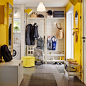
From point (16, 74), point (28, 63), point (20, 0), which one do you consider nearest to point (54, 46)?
point (28, 63)

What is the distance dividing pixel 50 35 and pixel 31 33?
99 centimetres

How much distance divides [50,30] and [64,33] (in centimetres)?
73

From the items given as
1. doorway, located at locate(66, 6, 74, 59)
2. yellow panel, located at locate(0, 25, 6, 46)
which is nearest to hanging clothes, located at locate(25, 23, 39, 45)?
doorway, located at locate(66, 6, 74, 59)

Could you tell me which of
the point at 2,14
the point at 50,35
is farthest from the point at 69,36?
the point at 2,14

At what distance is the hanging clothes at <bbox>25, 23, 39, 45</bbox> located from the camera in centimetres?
591

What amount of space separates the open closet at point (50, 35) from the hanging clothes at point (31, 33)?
0.24 m

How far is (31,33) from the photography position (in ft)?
19.5

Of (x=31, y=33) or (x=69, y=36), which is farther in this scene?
(x=31, y=33)

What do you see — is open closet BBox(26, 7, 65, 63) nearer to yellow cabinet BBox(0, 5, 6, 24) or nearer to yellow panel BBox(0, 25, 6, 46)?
yellow panel BBox(0, 25, 6, 46)

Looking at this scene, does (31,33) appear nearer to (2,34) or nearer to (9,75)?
(2,34)

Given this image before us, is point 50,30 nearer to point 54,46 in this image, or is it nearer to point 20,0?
point 54,46

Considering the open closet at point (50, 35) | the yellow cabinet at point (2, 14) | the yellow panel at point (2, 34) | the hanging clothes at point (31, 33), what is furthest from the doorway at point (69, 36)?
the yellow cabinet at point (2, 14)

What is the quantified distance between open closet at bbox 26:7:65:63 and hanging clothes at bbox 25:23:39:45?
239mm

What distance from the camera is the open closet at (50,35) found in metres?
6.02
